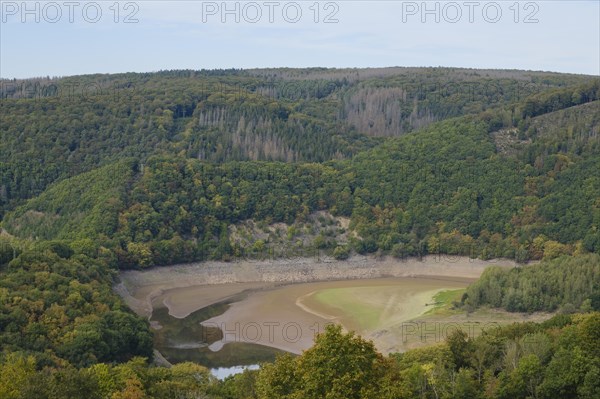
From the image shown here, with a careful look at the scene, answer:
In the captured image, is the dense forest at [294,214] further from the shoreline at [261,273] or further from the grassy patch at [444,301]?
the grassy patch at [444,301]

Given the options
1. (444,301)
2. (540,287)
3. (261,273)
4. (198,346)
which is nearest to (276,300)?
(261,273)

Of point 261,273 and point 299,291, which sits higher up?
point 261,273

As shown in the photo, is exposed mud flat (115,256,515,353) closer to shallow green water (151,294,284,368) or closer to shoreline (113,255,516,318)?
shoreline (113,255,516,318)

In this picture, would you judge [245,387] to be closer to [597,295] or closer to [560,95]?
[597,295]

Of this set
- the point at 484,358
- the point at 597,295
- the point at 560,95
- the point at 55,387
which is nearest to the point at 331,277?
the point at 597,295

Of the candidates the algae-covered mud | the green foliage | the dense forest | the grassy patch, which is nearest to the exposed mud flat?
the algae-covered mud

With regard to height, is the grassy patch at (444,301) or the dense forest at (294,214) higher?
the dense forest at (294,214)

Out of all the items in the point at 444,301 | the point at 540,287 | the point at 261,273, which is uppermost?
the point at 540,287

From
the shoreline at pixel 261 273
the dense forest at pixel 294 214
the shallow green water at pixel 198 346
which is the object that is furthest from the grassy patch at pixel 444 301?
the shallow green water at pixel 198 346

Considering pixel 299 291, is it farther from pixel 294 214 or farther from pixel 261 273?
pixel 294 214
